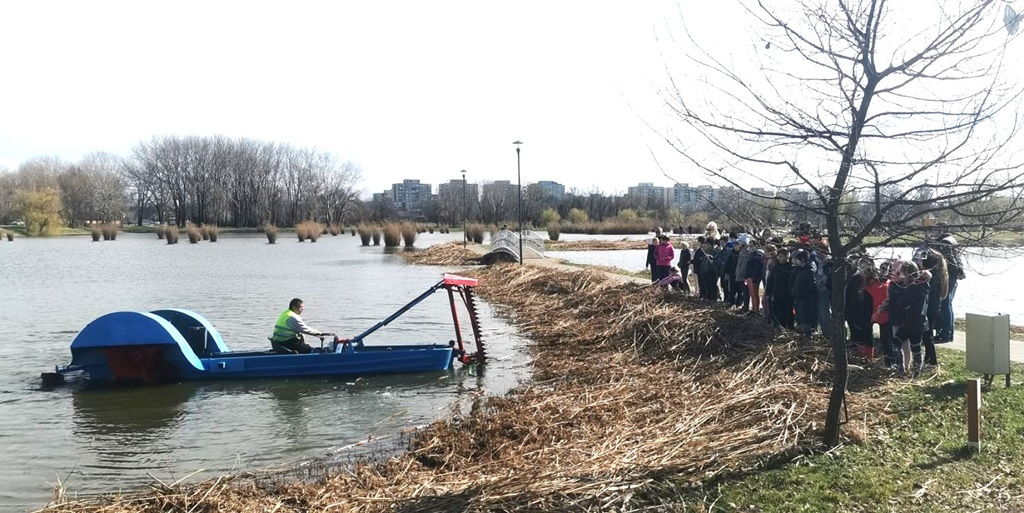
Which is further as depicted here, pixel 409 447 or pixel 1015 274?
pixel 1015 274

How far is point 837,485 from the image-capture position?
5941 mm

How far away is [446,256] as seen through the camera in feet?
146

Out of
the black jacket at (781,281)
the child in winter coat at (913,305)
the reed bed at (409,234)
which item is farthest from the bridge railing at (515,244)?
the child in winter coat at (913,305)

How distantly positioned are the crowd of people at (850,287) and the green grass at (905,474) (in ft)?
5.14

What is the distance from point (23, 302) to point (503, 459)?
2418cm

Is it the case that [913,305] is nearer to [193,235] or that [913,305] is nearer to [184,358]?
[184,358]

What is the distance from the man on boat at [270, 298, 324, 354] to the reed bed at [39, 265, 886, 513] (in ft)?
13.2

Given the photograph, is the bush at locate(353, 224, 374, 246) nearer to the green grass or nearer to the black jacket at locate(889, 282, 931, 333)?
the black jacket at locate(889, 282, 931, 333)

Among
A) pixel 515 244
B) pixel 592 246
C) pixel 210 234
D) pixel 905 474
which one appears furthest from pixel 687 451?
pixel 210 234

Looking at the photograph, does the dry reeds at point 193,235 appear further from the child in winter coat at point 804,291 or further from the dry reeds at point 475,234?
the child in winter coat at point 804,291

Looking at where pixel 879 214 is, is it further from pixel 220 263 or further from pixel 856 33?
pixel 220 263

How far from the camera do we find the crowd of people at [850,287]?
326 inches

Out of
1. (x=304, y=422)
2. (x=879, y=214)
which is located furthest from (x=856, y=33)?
(x=304, y=422)

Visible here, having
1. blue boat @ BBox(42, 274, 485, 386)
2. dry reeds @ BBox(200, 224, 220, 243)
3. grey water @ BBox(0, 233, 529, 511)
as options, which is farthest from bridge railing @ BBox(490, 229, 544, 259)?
dry reeds @ BBox(200, 224, 220, 243)
